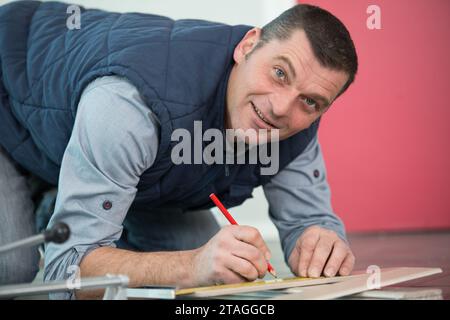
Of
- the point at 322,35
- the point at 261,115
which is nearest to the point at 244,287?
the point at 261,115

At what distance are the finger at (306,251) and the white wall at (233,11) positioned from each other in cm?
233

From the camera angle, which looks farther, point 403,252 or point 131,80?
point 403,252

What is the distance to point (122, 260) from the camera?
3.48ft

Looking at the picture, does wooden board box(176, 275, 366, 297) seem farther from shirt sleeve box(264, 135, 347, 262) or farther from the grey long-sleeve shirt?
shirt sleeve box(264, 135, 347, 262)

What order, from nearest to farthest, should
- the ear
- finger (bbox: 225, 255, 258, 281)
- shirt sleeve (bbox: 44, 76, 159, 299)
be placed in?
finger (bbox: 225, 255, 258, 281) < shirt sleeve (bbox: 44, 76, 159, 299) < the ear

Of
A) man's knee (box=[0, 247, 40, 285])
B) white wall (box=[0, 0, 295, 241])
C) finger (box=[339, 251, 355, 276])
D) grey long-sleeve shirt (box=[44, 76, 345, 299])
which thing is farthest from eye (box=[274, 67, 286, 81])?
white wall (box=[0, 0, 295, 241])

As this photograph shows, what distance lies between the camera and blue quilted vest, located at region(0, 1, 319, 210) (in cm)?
121

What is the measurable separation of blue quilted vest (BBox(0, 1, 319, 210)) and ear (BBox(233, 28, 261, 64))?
2 centimetres

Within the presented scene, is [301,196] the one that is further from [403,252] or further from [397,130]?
[397,130]

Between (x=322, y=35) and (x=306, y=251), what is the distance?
412mm

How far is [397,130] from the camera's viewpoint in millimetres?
3711

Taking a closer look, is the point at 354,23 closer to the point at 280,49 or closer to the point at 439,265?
the point at 439,265

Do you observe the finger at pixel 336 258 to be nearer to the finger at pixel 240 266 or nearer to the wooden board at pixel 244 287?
the wooden board at pixel 244 287

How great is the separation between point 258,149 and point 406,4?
8.10ft
